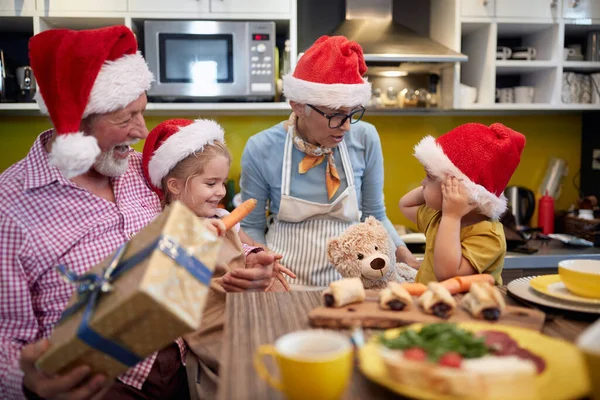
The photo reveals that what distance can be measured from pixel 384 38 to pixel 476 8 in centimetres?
47

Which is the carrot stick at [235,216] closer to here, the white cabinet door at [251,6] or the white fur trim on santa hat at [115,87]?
the white fur trim on santa hat at [115,87]

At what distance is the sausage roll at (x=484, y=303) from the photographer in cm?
95

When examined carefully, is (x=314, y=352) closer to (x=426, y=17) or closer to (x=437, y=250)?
(x=437, y=250)

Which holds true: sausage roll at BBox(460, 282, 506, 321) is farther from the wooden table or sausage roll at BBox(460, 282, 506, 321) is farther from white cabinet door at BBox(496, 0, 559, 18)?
white cabinet door at BBox(496, 0, 559, 18)

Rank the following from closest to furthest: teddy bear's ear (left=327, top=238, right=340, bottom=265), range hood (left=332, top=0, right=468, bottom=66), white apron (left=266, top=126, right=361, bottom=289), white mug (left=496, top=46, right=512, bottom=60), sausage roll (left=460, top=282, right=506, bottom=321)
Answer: sausage roll (left=460, top=282, right=506, bottom=321)
teddy bear's ear (left=327, top=238, right=340, bottom=265)
white apron (left=266, top=126, right=361, bottom=289)
range hood (left=332, top=0, right=468, bottom=66)
white mug (left=496, top=46, right=512, bottom=60)

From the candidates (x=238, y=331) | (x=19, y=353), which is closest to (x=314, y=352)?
(x=238, y=331)

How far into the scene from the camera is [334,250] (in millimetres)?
1657

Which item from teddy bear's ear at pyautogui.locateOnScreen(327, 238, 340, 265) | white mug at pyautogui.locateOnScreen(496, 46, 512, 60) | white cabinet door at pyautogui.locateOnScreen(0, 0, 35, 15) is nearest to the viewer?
teddy bear's ear at pyautogui.locateOnScreen(327, 238, 340, 265)

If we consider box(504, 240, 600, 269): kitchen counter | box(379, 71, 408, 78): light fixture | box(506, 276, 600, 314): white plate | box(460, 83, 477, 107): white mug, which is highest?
box(379, 71, 408, 78): light fixture

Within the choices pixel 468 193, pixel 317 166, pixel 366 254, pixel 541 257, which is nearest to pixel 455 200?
pixel 468 193

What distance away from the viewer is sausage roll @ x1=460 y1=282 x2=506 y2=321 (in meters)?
0.95

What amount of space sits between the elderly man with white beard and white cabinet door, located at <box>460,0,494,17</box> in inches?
74.0

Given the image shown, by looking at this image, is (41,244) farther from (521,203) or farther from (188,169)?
(521,203)

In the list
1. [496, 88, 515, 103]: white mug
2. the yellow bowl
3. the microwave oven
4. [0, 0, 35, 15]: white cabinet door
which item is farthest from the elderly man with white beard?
[496, 88, 515, 103]: white mug
